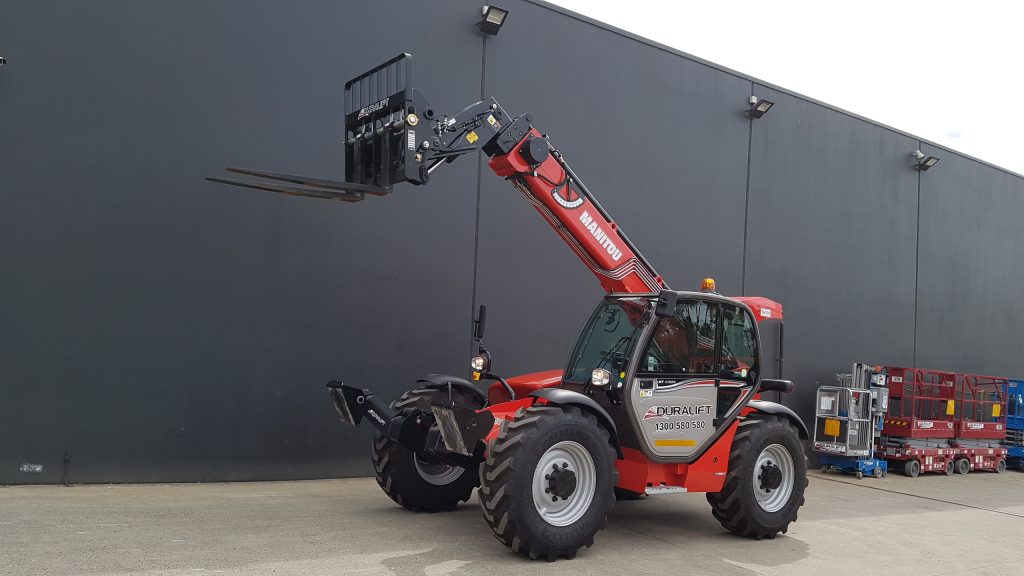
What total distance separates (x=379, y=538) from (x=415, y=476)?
1.13 m

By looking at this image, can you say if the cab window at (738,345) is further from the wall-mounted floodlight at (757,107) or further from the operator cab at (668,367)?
the wall-mounted floodlight at (757,107)

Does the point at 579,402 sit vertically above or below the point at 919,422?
above

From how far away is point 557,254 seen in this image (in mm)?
11523

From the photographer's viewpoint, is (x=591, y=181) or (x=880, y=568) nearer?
(x=880, y=568)

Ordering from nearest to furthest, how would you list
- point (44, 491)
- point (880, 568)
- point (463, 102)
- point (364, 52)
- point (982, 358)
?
1. point (880, 568)
2. point (44, 491)
3. point (364, 52)
4. point (463, 102)
5. point (982, 358)

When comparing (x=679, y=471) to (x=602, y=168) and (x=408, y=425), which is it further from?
(x=602, y=168)

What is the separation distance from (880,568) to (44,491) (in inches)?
304

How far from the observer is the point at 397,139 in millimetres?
6766

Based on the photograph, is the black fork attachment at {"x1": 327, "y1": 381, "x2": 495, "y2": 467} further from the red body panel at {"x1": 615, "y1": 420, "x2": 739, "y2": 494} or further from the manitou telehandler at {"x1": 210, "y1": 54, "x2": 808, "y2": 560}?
the red body panel at {"x1": 615, "y1": 420, "x2": 739, "y2": 494}

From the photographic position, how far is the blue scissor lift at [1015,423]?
1570 cm

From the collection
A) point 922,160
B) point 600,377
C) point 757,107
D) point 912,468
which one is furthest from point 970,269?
point 600,377

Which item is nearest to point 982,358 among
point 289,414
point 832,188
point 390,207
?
point 832,188

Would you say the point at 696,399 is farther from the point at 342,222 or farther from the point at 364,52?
the point at 364,52

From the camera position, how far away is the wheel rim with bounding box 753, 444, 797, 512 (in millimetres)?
7613
